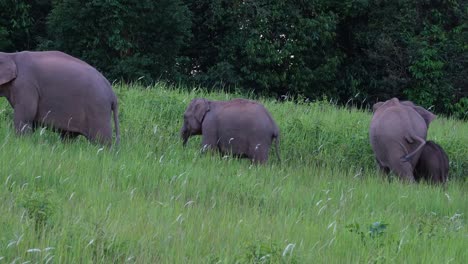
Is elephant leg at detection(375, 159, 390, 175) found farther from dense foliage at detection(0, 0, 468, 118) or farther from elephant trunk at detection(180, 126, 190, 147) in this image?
dense foliage at detection(0, 0, 468, 118)

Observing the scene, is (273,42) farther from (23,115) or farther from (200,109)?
(23,115)

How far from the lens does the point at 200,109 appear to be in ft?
39.2

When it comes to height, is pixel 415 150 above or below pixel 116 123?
below

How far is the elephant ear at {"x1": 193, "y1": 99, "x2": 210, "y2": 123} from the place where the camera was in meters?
11.9

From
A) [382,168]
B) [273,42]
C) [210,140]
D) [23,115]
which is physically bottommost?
[273,42]

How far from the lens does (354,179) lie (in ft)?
35.8

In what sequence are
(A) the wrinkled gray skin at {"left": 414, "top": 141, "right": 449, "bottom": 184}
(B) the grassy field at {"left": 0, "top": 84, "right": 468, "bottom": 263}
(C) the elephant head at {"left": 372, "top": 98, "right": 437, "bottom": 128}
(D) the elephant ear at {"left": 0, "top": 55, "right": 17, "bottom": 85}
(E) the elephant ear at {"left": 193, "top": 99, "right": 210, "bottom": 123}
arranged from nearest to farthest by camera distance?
1. (B) the grassy field at {"left": 0, "top": 84, "right": 468, "bottom": 263}
2. (D) the elephant ear at {"left": 0, "top": 55, "right": 17, "bottom": 85}
3. (E) the elephant ear at {"left": 193, "top": 99, "right": 210, "bottom": 123}
4. (A) the wrinkled gray skin at {"left": 414, "top": 141, "right": 449, "bottom": 184}
5. (C) the elephant head at {"left": 372, "top": 98, "right": 437, "bottom": 128}

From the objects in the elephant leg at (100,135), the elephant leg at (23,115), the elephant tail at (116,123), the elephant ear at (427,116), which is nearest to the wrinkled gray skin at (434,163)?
the elephant ear at (427,116)

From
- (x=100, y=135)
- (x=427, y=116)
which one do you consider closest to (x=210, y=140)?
(x=100, y=135)

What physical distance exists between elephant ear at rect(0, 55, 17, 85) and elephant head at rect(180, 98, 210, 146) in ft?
9.10

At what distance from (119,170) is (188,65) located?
21.6 m

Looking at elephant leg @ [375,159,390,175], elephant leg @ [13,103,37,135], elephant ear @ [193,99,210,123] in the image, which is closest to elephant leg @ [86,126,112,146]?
elephant leg @ [13,103,37,135]

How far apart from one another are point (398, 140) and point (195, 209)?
5962 mm

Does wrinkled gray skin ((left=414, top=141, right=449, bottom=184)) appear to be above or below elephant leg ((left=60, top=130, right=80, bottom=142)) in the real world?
below
